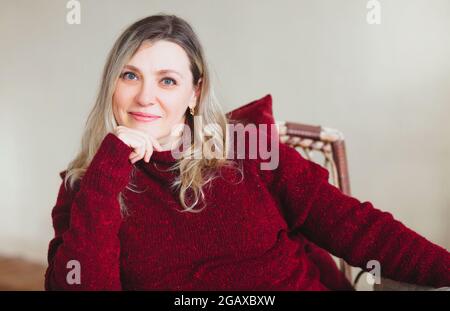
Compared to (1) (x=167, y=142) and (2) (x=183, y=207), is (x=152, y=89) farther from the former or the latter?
(2) (x=183, y=207)

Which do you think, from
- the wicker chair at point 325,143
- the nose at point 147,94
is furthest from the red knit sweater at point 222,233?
the wicker chair at point 325,143

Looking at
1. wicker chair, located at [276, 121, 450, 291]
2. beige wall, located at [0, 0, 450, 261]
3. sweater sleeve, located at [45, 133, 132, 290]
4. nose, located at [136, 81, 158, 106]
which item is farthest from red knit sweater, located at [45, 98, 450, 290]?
beige wall, located at [0, 0, 450, 261]

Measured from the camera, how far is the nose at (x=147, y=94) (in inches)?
38.8

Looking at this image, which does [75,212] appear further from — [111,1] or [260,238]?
[111,1]

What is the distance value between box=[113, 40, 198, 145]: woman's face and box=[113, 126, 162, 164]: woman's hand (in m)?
0.04

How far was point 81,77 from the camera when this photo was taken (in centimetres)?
171

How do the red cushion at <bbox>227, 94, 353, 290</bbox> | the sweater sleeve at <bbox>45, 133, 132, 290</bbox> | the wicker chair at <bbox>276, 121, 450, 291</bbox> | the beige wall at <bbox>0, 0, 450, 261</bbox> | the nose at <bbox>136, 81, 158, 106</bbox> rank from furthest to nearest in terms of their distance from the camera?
the beige wall at <bbox>0, 0, 450, 261</bbox> → the wicker chair at <bbox>276, 121, 450, 291</bbox> → the red cushion at <bbox>227, 94, 353, 290</bbox> → the nose at <bbox>136, 81, 158, 106</bbox> → the sweater sleeve at <bbox>45, 133, 132, 290</bbox>

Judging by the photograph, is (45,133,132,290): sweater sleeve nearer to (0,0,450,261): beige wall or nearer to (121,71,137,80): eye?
(121,71,137,80): eye

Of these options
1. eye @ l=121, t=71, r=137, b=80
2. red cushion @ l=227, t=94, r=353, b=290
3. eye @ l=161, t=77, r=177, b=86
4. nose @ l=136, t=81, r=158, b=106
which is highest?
eye @ l=121, t=71, r=137, b=80

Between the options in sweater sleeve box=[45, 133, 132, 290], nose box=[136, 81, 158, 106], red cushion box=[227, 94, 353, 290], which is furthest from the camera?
red cushion box=[227, 94, 353, 290]

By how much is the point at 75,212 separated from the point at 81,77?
3.08 ft

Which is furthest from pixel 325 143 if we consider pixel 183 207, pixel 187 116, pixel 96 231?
pixel 96 231

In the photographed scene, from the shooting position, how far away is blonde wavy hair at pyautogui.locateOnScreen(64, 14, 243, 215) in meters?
1.01
